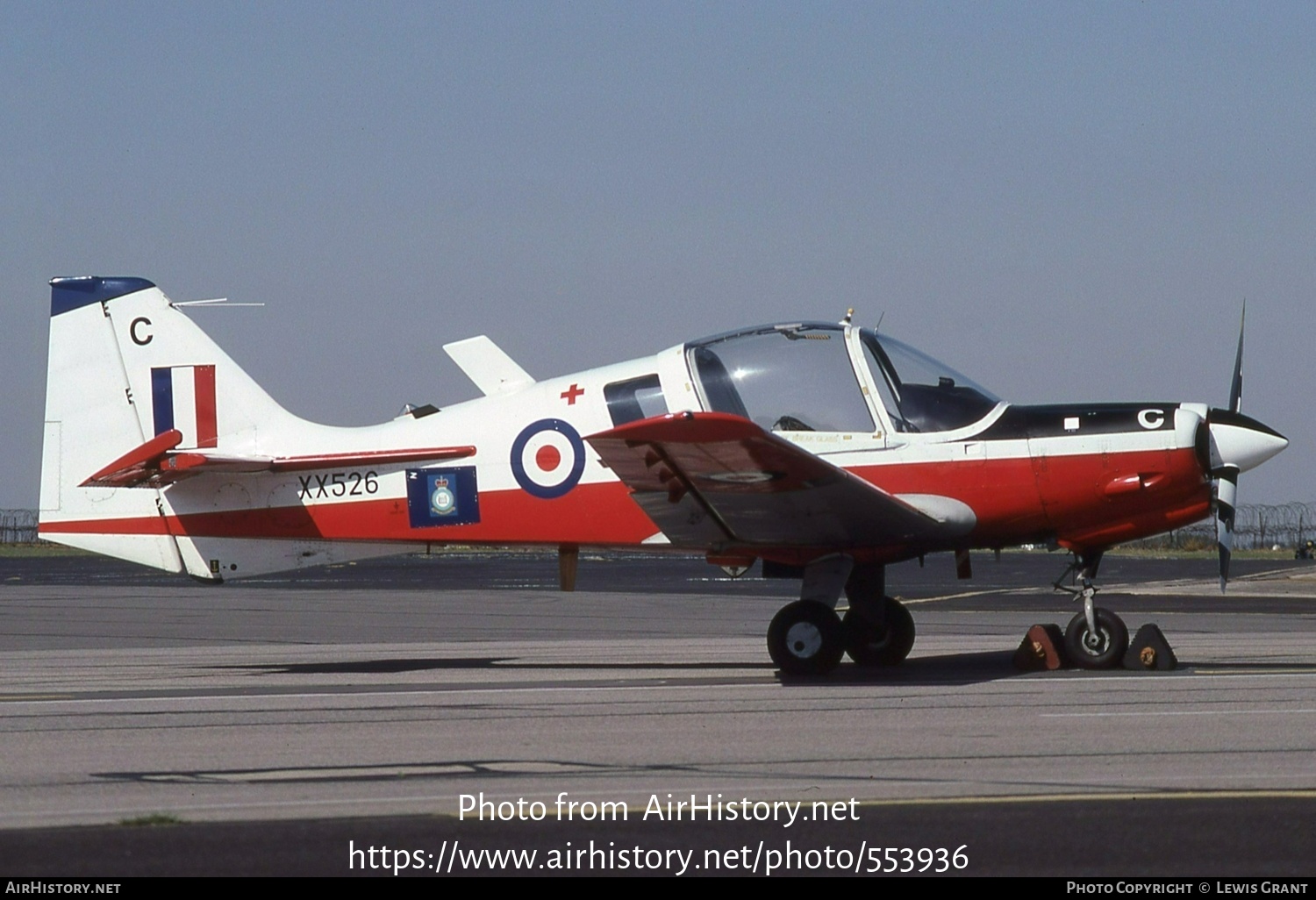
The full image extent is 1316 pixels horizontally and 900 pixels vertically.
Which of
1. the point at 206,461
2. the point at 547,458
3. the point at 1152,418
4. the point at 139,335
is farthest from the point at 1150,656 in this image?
the point at 139,335

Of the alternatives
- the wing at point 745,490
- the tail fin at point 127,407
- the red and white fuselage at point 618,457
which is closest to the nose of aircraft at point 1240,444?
the red and white fuselage at point 618,457

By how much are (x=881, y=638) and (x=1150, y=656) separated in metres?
2.15

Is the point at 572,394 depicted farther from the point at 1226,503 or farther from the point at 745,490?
the point at 1226,503

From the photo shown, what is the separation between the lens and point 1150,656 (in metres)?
11.7

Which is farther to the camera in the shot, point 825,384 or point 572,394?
point 572,394

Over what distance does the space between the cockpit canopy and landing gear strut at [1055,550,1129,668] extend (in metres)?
1.59

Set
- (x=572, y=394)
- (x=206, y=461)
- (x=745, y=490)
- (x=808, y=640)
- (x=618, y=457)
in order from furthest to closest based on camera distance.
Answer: (x=206, y=461), (x=572, y=394), (x=808, y=640), (x=745, y=490), (x=618, y=457)

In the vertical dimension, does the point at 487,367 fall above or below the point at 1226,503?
above

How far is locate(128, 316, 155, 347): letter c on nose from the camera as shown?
45.3ft

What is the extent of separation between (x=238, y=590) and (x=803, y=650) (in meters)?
20.6

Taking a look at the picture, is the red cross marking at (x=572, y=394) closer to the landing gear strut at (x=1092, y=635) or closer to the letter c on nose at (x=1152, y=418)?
the landing gear strut at (x=1092, y=635)

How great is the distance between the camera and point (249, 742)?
834cm
